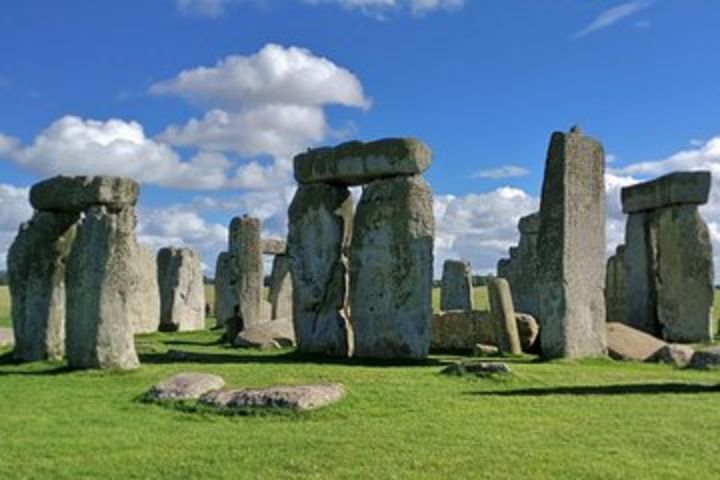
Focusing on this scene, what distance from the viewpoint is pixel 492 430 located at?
1020 centimetres

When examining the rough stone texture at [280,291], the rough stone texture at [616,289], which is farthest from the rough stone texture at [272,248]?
the rough stone texture at [616,289]

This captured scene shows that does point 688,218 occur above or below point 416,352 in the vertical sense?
above

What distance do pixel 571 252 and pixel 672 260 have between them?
8118mm

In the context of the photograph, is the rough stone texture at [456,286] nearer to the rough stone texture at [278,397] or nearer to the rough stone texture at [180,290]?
the rough stone texture at [180,290]

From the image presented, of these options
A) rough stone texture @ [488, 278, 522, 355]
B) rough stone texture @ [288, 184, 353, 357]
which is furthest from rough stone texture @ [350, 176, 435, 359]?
rough stone texture @ [488, 278, 522, 355]

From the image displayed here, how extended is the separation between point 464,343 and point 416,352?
364cm

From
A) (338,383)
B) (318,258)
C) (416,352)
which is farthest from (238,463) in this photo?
(318,258)

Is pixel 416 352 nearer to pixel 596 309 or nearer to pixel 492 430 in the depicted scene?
pixel 596 309

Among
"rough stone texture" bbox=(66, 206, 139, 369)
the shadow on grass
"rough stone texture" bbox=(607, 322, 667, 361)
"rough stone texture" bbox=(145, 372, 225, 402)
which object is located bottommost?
the shadow on grass

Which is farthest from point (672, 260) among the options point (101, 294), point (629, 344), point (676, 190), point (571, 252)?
point (101, 294)

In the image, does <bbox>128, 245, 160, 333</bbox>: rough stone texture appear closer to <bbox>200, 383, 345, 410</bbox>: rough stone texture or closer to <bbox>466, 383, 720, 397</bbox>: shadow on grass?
<bbox>200, 383, 345, 410</bbox>: rough stone texture

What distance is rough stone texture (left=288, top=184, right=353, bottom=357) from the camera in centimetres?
1944

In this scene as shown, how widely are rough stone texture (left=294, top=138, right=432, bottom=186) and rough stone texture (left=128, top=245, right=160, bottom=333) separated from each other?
11.6 m

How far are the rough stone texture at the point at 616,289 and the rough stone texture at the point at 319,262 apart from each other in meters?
10.9
